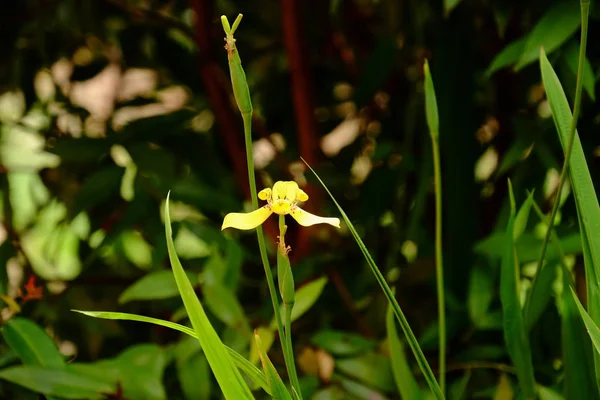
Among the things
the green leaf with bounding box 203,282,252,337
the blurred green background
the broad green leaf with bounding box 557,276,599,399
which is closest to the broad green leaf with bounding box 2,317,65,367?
the blurred green background

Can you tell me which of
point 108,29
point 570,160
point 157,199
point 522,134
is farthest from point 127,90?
point 570,160

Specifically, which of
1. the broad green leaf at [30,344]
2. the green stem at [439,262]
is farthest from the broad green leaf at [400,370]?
the broad green leaf at [30,344]

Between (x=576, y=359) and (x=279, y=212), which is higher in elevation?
(x=279, y=212)

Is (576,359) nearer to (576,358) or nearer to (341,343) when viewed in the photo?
(576,358)

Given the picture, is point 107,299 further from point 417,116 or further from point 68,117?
point 417,116

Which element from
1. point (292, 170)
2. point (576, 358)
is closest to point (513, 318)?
point (576, 358)

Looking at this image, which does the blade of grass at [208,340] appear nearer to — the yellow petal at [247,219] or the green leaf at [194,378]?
the yellow petal at [247,219]
